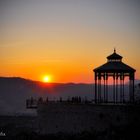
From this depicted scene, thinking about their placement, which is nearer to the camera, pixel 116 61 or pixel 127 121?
pixel 127 121

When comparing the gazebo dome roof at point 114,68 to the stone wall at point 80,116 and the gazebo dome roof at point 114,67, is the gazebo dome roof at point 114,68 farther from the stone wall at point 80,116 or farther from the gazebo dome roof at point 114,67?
the stone wall at point 80,116

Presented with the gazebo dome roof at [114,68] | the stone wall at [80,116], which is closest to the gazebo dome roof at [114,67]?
the gazebo dome roof at [114,68]

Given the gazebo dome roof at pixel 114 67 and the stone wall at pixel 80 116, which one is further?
the gazebo dome roof at pixel 114 67

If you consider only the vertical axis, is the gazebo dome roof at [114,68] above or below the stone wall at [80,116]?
above

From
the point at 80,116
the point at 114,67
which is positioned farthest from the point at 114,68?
the point at 80,116

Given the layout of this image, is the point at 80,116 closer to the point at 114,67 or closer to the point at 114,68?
the point at 114,68

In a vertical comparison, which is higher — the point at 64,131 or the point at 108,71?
the point at 108,71

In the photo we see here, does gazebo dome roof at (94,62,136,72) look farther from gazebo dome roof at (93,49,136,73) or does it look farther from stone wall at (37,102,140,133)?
stone wall at (37,102,140,133)

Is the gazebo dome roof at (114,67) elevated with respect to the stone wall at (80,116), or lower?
elevated

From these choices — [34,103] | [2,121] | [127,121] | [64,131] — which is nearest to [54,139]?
[64,131]

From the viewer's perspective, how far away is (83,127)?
198 feet

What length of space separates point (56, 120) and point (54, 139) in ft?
7.23

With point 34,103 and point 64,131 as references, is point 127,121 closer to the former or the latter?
point 64,131

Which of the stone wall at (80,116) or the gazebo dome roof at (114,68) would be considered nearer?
A: the stone wall at (80,116)
